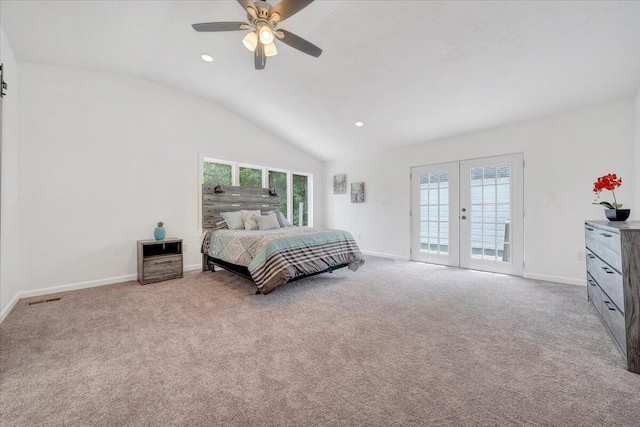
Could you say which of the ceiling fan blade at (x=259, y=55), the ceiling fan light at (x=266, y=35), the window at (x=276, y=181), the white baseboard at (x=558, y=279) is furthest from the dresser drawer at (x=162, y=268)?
the white baseboard at (x=558, y=279)

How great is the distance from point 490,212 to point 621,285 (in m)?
2.61

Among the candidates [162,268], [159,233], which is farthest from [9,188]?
[162,268]

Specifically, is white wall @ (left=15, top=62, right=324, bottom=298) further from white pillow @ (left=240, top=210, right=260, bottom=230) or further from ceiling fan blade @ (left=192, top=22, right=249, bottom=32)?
ceiling fan blade @ (left=192, top=22, right=249, bottom=32)

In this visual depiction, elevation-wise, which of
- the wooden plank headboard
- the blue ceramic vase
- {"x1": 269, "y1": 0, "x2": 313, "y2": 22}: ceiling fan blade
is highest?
{"x1": 269, "y1": 0, "x2": 313, "y2": 22}: ceiling fan blade

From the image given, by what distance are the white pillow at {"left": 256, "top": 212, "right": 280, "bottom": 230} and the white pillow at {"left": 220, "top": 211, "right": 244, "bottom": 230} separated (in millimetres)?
340

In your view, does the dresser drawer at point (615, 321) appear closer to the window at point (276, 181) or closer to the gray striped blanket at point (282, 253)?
the gray striped blanket at point (282, 253)

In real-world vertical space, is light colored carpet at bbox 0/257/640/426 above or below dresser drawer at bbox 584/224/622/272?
below

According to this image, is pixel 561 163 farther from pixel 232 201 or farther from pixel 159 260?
pixel 159 260

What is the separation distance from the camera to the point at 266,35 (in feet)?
7.23

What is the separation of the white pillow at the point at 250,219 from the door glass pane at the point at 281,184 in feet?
4.20

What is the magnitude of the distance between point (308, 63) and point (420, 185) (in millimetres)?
3100

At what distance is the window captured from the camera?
489cm

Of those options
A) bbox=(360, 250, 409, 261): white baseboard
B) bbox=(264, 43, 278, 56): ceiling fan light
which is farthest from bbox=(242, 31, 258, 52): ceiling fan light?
bbox=(360, 250, 409, 261): white baseboard

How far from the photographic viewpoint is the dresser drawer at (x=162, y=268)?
11.8 ft
